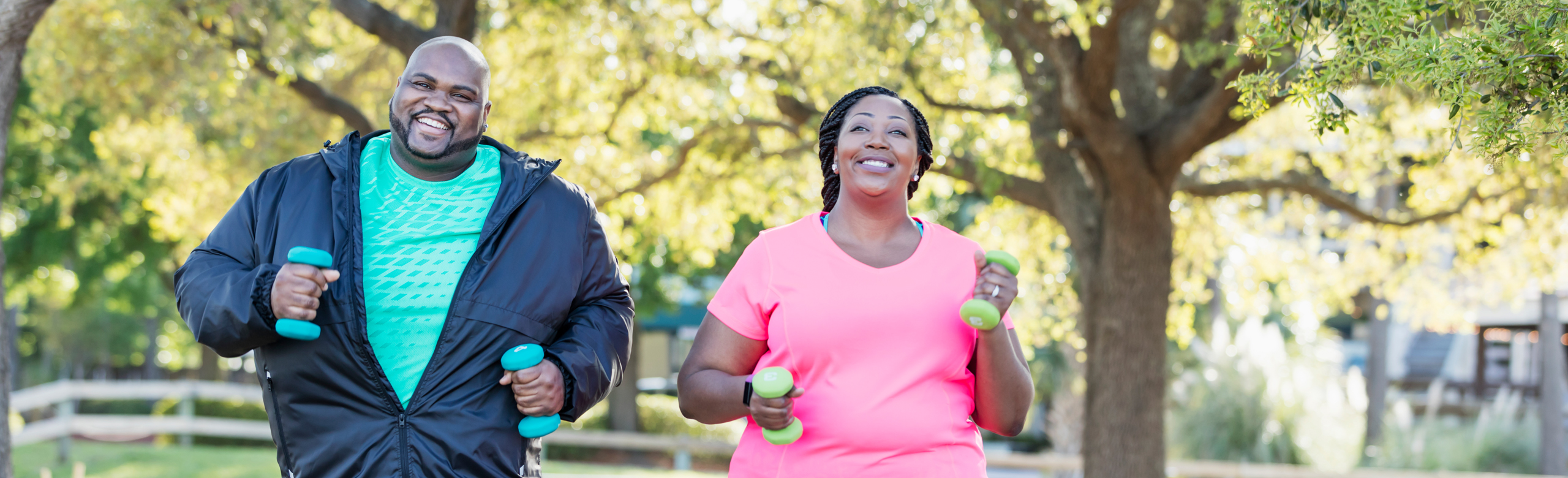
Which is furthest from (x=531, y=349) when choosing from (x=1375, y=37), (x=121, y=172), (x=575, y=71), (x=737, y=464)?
(x=121, y=172)

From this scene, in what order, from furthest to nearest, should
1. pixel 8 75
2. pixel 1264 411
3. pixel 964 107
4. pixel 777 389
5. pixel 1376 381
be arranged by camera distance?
pixel 1376 381 < pixel 1264 411 < pixel 964 107 < pixel 8 75 < pixel 777 389

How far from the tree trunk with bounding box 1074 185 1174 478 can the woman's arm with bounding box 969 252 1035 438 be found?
5.48 metres

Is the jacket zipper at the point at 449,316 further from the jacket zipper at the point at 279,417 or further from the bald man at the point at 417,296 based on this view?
the jacket zipper at the point at 279,417

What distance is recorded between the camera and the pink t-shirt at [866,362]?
2480 mm

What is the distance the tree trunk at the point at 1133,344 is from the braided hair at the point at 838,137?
5.26m

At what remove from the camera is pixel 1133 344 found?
790cm

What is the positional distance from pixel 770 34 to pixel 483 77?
23.9 ft

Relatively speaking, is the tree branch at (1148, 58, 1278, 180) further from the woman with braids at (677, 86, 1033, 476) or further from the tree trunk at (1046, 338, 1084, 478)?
the tree trunk at (1046, 338, 1084, 478)

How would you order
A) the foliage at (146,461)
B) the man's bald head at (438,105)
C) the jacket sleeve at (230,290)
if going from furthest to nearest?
the foliage at (146,461) → the man's bald head at (438,105) → the jacket sleeve at (230,290)

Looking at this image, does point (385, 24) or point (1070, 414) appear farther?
point (1070, 414)

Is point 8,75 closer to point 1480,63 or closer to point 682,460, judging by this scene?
point 1480,63

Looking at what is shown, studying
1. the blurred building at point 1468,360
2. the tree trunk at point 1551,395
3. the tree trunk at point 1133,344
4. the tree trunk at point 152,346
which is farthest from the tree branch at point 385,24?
the tree trunk at point 152,346

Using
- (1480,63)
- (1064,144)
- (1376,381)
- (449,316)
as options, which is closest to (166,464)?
(1064,144)

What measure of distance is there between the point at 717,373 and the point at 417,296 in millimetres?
728
